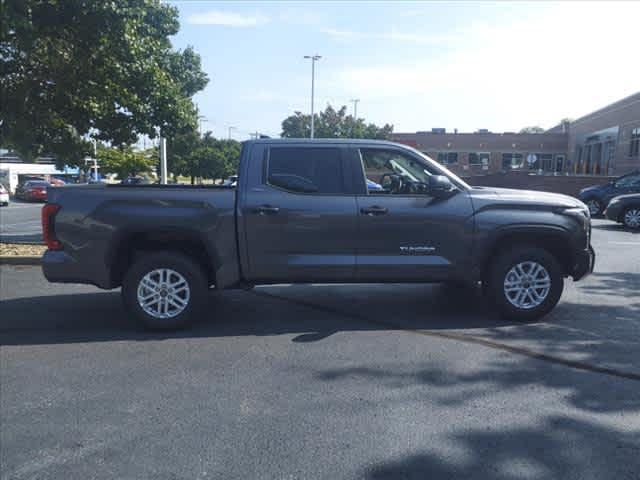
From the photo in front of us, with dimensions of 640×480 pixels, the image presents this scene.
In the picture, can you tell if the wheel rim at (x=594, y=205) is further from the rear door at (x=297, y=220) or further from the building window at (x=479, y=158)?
the building window at (x=479, y=158)

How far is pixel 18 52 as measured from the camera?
9852 millimetres

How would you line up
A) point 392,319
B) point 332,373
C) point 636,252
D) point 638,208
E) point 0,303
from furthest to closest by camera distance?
point 638,208 < point 636,252 < point 0,303 < point 392,319 < point 332,373

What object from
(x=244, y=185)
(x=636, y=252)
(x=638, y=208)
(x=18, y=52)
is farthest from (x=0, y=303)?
(x=638, y=208)

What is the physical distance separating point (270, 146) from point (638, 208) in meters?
13.8

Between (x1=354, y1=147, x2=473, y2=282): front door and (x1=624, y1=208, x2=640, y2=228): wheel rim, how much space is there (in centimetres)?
1229

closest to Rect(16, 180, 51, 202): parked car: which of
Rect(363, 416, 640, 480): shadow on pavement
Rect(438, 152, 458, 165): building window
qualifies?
Rect(363, 416, 640, 480): shadow on pavement

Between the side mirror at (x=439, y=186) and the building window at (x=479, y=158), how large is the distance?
55434mm

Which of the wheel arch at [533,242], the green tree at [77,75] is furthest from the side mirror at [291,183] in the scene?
the green tree at [77,75]

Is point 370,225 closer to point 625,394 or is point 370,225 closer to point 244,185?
point 244,185

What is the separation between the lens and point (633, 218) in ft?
50.8

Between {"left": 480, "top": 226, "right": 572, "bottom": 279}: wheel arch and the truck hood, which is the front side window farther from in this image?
{"left": 480, "top": 226, "right": 572, "bottom": 279}: wheel arch

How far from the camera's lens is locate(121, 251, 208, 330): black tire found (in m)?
5.41

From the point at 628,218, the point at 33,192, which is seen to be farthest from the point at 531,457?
the point at 33,192

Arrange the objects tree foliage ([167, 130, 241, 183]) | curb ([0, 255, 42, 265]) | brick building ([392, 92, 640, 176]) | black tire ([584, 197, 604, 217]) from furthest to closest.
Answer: brick building ([392, 92, 640, 176])
tree foliage ([167, 130, 241, 183])
black tire ([584, 197, 604, 217])
curb ([0, 255, 42, 265])
